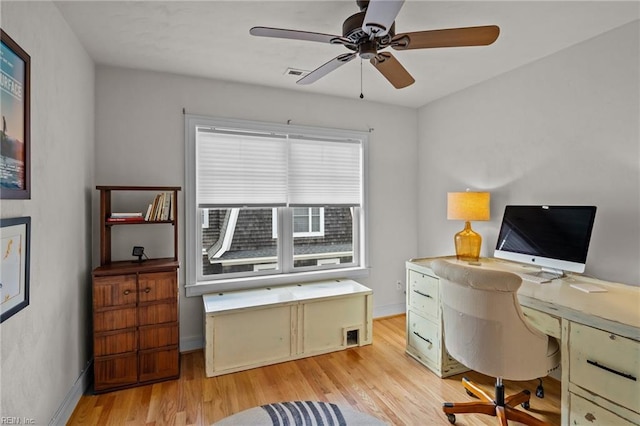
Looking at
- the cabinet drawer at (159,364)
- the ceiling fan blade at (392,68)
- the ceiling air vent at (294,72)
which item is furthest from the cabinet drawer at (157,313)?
the ceiling fan blade at (392,68)

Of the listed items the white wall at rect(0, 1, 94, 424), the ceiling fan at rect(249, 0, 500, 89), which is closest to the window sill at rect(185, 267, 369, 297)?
the white wall at rect(0, 1, 94, 424)

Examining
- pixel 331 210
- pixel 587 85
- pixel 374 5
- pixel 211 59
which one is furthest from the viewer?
pixel 331 210

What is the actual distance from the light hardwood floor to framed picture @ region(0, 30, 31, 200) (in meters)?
1.55

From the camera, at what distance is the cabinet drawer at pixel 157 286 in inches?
95.6

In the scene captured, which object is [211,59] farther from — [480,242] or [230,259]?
[480,242]

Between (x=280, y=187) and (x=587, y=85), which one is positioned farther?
(x=280, y=187)

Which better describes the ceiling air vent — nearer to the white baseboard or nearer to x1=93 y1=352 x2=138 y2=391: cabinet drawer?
x1=93 y1=352 x2=138 y2=391: cabinet drawer

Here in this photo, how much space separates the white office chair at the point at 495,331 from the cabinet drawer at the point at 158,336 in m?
2.03

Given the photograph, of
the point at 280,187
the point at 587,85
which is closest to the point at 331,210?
the point at 280,187

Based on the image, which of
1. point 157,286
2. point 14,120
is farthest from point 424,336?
point 14,120

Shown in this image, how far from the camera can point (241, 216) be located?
3287 mm

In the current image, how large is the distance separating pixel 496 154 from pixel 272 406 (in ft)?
9.33

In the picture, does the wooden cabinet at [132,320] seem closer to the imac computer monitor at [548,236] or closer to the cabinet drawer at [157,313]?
the cabinet drawer at [157,313]

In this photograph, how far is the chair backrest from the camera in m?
1.67
